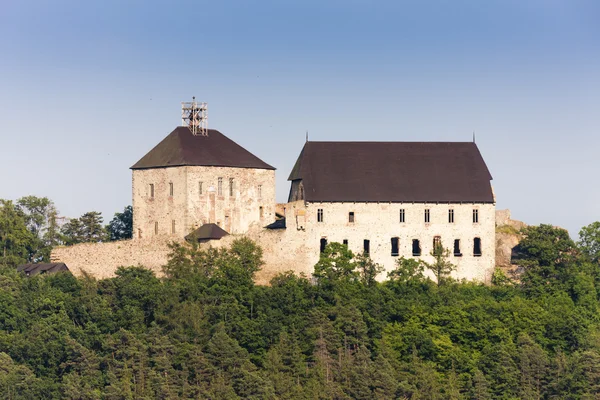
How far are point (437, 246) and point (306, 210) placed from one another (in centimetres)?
702

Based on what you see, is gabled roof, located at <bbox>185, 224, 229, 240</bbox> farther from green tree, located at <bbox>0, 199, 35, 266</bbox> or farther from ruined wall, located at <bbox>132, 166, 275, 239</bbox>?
green tree, located at <bbox>0, 199, 35, 266</bbox>

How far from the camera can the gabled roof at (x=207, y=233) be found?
285ft

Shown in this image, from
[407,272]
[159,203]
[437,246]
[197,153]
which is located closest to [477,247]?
[437,246]

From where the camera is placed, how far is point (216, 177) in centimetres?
8894

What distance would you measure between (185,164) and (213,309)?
794 centimetres

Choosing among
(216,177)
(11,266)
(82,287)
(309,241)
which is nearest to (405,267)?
(309,241)

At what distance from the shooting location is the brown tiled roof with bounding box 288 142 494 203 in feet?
291

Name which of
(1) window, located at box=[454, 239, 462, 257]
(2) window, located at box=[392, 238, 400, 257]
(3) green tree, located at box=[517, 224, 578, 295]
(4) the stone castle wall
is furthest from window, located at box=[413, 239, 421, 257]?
(3) green tree, located at box=[517, 224, 578, 295]

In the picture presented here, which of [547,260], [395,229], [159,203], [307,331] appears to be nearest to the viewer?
[307,331]

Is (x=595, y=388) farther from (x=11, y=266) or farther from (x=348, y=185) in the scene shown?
(x=11, y=266)

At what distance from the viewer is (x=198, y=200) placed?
88.0 meters

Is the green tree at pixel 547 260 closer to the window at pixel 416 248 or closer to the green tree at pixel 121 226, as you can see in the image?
the window at pixel 416 248

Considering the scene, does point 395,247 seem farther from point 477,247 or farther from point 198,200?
point 198,200

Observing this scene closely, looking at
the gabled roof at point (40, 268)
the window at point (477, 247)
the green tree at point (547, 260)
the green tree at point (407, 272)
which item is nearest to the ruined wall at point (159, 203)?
the gabled roof at point (40, 268)
